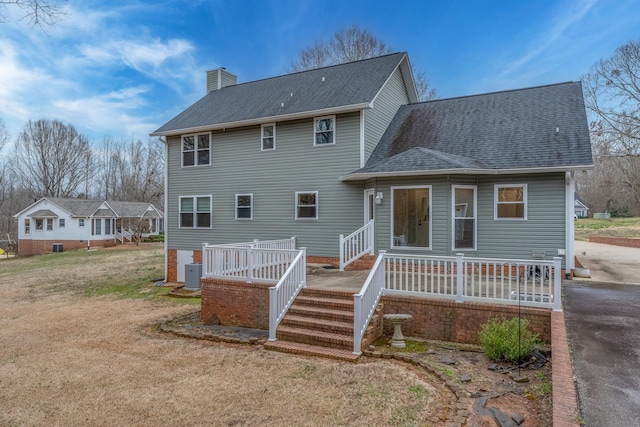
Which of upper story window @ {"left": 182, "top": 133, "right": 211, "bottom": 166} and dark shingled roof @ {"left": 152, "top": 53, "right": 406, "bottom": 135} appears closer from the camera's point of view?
dark shingled roof @ {"left": 152, "top": 53, "right": 406, "bottom": 135}

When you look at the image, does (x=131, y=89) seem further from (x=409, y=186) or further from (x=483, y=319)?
(x=483, y=319)

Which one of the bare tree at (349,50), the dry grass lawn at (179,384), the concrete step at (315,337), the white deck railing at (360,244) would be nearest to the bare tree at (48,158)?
the bare tree at (349,50)

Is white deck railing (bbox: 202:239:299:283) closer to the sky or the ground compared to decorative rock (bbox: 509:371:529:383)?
closer to the sky

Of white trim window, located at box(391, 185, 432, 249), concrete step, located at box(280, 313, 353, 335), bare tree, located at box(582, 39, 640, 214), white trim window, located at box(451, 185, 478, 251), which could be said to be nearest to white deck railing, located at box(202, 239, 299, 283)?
concrete step, located at box(280, 313, 353, 335)

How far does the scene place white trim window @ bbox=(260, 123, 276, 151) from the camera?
539 inches

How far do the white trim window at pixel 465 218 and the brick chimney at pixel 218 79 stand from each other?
12.6 metres

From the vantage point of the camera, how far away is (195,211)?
15219 millimetres

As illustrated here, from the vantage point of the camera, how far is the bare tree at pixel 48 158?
4262cm

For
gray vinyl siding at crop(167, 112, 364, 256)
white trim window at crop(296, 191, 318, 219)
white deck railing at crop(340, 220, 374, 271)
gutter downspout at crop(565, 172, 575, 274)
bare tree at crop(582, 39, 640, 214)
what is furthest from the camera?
bare tree at crop(582, 39, 640, 214)

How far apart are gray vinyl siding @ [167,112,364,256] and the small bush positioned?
6406 mm

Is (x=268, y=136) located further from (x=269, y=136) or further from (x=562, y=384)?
(x=562, y=384)

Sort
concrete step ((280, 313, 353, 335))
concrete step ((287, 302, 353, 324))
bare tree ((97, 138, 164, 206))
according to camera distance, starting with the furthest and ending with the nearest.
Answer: bare tree ((97, 138, 164, 206)), concrete step ((287, 302, 353, 324)), concrete step ((280, 313, 353, 335))

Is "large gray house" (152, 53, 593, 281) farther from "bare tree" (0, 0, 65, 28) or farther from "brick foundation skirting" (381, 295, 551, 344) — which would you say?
"bare tree" (0, 0, 65, 28)

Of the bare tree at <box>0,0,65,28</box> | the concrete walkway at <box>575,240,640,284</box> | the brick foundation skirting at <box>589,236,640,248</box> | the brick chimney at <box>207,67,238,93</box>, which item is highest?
the brick chimney at <box>207,67,238,93</box>
